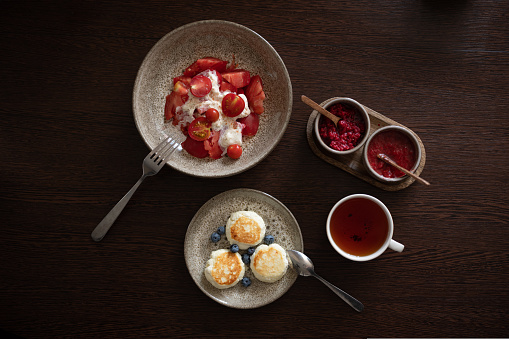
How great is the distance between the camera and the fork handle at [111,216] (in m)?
1.75

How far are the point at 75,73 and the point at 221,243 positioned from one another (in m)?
1.11

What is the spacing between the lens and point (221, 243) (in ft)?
5.92

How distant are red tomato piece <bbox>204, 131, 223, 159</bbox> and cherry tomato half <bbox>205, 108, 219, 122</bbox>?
0.24ft

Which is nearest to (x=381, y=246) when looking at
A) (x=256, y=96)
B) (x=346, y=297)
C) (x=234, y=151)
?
(x=346, y=297)

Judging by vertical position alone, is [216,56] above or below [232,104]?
above

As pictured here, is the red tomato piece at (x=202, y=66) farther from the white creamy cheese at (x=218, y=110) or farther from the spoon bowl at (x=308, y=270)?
the spoon bowl at (x=308, y=270)

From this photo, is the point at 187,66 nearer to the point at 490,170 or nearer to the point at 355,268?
the point at 355,268

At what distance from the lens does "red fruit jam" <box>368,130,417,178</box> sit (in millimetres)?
1688

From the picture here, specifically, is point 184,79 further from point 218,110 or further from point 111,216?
point 111,216

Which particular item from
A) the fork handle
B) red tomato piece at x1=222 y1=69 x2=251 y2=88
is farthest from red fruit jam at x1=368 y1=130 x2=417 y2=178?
the fork handle

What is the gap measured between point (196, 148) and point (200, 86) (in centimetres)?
28

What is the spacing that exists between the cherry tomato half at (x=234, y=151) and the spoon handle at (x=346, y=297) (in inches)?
26.0

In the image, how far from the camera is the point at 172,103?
175cm

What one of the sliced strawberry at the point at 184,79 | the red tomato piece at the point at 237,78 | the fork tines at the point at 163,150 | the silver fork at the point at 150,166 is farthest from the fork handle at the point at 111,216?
the red tomato piece at the point at 237,78
